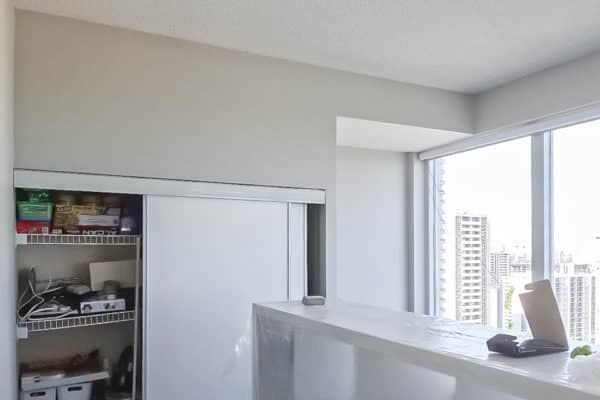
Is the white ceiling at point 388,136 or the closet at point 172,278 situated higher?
the white ceiling at point 388,136

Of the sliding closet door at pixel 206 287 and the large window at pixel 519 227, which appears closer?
the sliding closet door at pixel 206 287

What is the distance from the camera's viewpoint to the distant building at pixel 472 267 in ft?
12.3

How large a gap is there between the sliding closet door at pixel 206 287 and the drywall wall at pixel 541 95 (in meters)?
1.68

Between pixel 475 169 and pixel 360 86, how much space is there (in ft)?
4.01

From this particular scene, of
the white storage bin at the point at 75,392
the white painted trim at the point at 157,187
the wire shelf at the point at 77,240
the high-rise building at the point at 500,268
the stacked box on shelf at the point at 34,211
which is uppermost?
the white painted trim at the point at 157,187

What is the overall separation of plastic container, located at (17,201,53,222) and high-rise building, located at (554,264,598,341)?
2888 mm

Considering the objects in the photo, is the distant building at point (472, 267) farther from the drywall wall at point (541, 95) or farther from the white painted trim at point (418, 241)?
the drywall wall at point (541, 95)

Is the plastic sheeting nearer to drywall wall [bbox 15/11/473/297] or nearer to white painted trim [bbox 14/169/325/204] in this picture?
white painted trim [bbox 14/169/325/204]

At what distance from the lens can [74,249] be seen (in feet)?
8.58

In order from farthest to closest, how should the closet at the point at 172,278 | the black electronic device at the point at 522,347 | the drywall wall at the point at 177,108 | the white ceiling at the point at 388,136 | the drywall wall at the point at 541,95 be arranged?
the white ceiling at the point at 388,136 < the drywall wall at the point at 541,95 < the closet at the point at 172,278 < the drywall wall at the point at 177,108 < the black electronic device at the point at 522,347

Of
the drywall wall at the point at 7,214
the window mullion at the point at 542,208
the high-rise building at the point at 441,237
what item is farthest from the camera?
the high-rise building at the point at 441,237

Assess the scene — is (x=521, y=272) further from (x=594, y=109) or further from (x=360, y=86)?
(x=360, y=86)

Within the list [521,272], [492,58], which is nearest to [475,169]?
[521,272]

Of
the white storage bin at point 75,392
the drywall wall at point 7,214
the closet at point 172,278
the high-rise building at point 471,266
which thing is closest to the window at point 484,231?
the high-rise building at point 471,266
